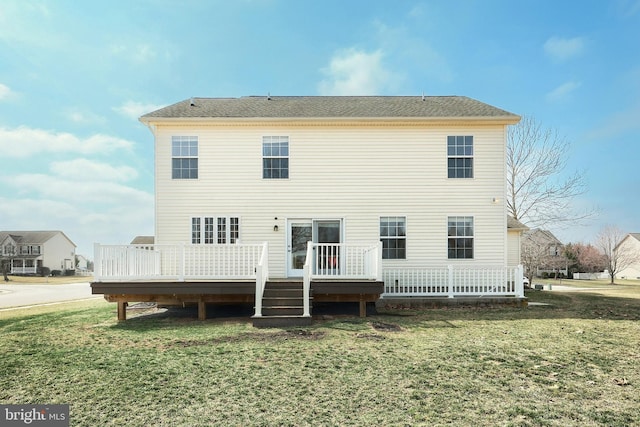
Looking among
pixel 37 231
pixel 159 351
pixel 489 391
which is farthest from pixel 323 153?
pixel 37 231

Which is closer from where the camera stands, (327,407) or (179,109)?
(327,407)

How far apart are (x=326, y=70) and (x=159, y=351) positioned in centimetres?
1377

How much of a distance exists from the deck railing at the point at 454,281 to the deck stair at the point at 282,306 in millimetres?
3500

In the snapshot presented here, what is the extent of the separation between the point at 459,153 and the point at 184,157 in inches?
376

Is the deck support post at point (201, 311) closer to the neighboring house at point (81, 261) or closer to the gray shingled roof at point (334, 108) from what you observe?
the gray shingled roof at point (334, 108)

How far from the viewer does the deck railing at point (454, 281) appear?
37.8 feet

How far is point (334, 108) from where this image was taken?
43.1ft

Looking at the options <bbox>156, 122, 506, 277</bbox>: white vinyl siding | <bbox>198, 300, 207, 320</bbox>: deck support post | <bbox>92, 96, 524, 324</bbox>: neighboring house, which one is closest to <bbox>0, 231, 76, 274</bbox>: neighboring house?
<bbox>92, 96, 524, 324</bbox>: neighboring house

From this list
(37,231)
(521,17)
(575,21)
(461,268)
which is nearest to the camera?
(461,268)

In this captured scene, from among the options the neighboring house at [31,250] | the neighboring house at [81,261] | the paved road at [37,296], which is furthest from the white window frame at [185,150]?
the neighboring house at [81,261]

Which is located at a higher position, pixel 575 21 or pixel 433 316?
pixel 575 21

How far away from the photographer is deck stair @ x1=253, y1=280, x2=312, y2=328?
27.3 feet

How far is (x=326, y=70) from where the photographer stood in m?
16.3

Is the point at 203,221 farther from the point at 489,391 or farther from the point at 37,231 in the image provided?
the point at 37,231
